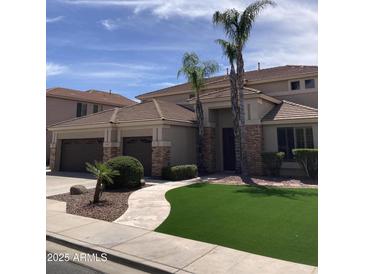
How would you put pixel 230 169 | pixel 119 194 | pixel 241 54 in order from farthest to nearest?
1. pixel 230 169
2. pixel 241 54
3. pixel 119 194

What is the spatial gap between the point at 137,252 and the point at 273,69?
74.6ft

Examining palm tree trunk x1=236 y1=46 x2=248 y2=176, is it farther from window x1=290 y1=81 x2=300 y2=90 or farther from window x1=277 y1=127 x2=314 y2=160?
window x1=290 y1=81 x2=300 y2=90

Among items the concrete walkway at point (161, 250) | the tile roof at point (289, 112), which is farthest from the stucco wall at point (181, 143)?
the concrete walkway at point (161, 250)

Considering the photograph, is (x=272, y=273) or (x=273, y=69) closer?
(x=272, y=273)

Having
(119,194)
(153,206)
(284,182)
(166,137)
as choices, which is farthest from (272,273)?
(166,137)

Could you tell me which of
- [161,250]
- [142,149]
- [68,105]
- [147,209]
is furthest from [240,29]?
[68,105]

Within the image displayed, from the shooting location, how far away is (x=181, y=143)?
18062 mm

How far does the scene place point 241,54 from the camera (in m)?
16.0

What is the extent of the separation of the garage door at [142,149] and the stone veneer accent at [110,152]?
0.56m

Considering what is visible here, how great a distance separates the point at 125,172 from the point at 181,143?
5.99 metres

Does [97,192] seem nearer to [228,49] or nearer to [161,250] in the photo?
[161,250]

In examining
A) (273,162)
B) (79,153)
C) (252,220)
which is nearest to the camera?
(252,220)

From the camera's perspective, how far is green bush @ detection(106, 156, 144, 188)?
12680mm
